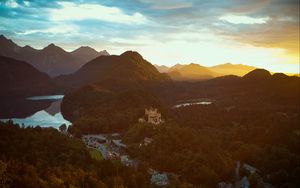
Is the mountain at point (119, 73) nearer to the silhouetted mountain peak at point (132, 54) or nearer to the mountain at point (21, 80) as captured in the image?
the silhouetted mountain peak at point (132, 54)

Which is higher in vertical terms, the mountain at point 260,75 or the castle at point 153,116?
the mountain at point 260,75

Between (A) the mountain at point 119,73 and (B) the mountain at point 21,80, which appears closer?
(A) the mountain at point 119,73

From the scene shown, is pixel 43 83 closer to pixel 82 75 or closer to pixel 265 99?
pixel 82 75

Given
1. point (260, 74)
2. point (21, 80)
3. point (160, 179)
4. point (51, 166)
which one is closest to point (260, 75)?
point (260, 74)

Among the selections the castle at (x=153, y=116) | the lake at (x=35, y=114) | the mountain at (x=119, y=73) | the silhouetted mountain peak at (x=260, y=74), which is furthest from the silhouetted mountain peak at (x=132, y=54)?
the castle at (x=153, y=116)

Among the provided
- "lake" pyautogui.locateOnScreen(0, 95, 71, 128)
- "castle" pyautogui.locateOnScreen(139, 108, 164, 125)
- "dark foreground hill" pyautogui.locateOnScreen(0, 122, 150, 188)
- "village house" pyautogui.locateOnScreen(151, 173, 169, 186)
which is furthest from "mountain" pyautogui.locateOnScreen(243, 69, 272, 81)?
"dark foreground hill" pyautogui.locateOnScreen(0, 122, 150, 188)

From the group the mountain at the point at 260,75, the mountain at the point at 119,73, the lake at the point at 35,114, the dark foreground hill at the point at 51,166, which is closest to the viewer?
the dark foreground hill at the point at 51,166

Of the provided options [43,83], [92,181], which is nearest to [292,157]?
[92,181]
